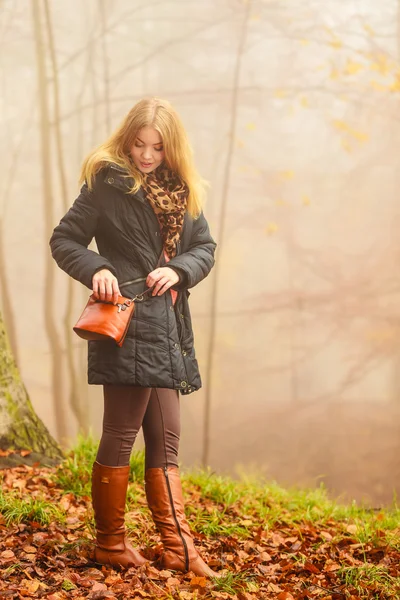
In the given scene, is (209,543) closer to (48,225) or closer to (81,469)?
(81,469)

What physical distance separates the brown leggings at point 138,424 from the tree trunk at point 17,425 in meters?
1.14

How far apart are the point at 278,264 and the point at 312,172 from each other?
41.4 inches

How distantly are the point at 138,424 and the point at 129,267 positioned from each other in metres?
0.60

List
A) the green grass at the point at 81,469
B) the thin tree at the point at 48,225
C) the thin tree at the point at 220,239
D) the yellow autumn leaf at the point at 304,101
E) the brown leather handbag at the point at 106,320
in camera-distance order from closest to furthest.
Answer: the brown leather handbag at the point at 106,320, the green grass at the point at 81,469, the thin tree at the point at 48,225, the thin tree at the point at 220,239, the yellow autumn leaf at the point at 304,101

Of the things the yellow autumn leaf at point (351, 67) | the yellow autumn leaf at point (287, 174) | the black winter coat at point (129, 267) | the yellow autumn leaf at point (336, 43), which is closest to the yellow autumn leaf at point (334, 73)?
the yellow autumn leaf at point (351, 67)

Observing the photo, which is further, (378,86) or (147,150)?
(378,86)

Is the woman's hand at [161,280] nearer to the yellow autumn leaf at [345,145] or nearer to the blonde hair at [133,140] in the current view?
the blonde hair at [133,140]

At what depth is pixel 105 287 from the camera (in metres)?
2.28

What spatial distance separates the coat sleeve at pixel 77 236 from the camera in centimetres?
236

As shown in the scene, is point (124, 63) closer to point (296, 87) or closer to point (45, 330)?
point (296, 87)

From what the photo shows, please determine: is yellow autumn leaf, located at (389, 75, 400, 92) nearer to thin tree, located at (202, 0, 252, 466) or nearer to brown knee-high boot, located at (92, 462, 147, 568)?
thin tree, located at (202, 0, 252, 466)

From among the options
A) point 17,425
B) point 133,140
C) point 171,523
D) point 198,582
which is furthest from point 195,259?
point 17,425

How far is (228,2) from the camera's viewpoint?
6.51 metres

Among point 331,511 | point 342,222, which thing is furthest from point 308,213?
point 331,511
